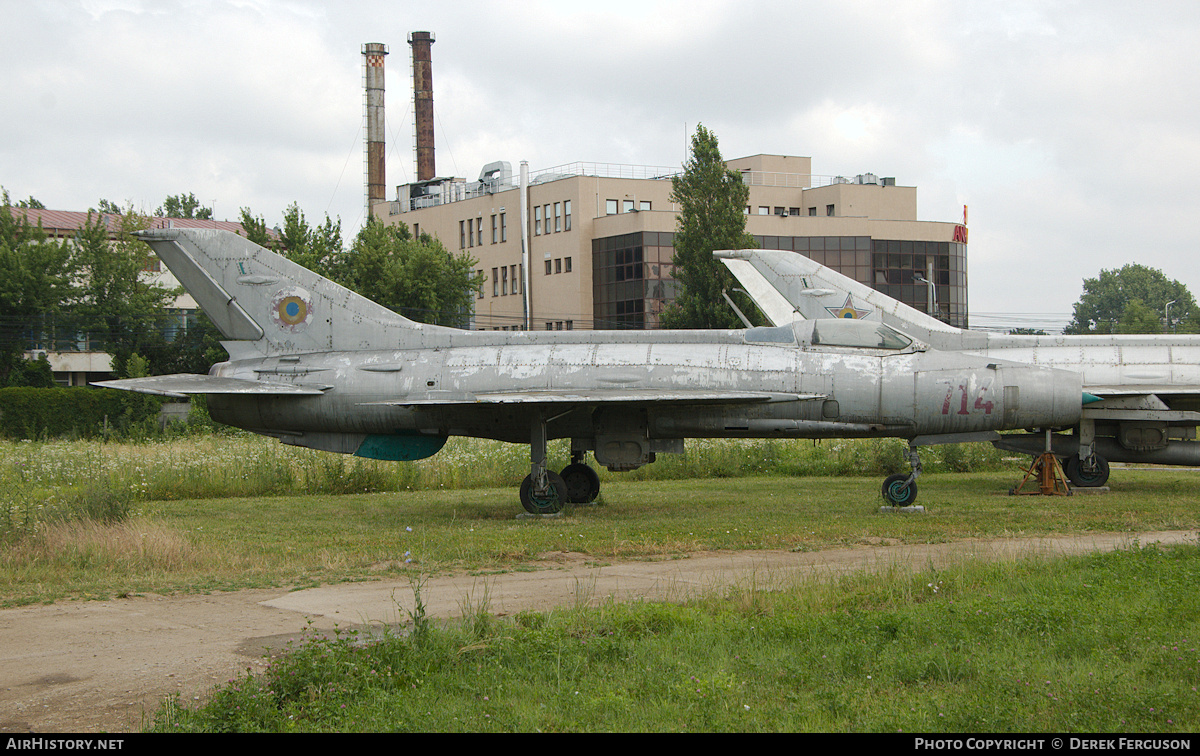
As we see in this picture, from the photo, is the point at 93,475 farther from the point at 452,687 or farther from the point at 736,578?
the point at 452,687

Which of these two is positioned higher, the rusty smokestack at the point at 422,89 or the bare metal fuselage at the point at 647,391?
the rusty smokestack at the point at 422,89

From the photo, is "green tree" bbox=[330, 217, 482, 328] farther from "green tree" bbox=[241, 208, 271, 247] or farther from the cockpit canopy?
the cockpit canopy

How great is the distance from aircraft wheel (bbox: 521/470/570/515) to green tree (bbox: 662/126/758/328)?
103 ft

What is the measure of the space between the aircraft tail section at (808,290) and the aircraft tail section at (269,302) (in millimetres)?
8350

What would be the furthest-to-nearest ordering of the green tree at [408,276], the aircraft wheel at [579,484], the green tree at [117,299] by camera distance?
the green tree at [408,276] → the green tree at [117,299] → the aircraft wheel at [579,484]

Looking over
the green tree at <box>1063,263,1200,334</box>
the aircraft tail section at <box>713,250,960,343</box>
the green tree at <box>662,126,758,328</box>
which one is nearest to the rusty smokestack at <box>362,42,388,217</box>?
the green tree at <box>662,126,758,328</box>

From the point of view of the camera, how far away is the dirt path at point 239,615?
241 inches

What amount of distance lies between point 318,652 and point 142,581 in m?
4.72

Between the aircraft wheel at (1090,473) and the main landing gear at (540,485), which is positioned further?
the aircraft wheel at (1090,473)

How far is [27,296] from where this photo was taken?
54188 millimetres

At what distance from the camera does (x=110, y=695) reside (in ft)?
20.0

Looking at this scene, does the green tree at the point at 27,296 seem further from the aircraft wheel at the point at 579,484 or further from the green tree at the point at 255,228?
the aircraft wheel at the point at 579,484

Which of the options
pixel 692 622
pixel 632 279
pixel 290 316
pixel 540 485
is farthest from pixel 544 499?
pixel 632 279

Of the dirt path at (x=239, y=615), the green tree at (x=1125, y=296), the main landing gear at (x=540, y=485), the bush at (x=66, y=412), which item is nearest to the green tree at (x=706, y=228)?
the bush at (x=66, y=412)
